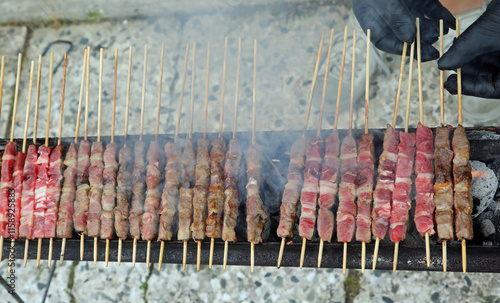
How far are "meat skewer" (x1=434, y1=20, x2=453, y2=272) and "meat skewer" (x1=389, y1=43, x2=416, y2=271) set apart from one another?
18cm

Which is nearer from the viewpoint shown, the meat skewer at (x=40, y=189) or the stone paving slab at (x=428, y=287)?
the meat skewer at (x=40, y=189)

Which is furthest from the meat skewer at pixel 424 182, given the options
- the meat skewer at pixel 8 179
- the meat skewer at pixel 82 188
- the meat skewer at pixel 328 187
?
the meat skewer at pixel 8 179

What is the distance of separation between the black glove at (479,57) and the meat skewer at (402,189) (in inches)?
18.8

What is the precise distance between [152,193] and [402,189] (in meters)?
1.96

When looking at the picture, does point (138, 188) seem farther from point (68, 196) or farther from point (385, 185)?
point (385, 185)

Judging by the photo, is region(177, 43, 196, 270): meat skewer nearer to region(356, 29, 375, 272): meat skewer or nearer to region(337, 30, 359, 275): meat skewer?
region(337, 30, 359, 275): meat skewer

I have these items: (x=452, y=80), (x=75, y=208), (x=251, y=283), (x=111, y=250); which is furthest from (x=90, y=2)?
(x=452, y=80)

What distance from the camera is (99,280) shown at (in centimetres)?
467

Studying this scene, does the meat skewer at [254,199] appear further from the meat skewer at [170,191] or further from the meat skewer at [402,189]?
the meat skewer at [402,189]

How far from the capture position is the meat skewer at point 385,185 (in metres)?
2.81

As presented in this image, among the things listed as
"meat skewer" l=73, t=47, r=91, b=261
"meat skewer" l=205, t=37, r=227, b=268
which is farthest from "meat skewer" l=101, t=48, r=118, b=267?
"meat skewer" l=205, t=37, r=227, b=268

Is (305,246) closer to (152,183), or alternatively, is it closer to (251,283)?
(152,183)

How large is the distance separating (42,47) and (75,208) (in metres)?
3.65

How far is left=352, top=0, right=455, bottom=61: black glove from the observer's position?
121 inches
